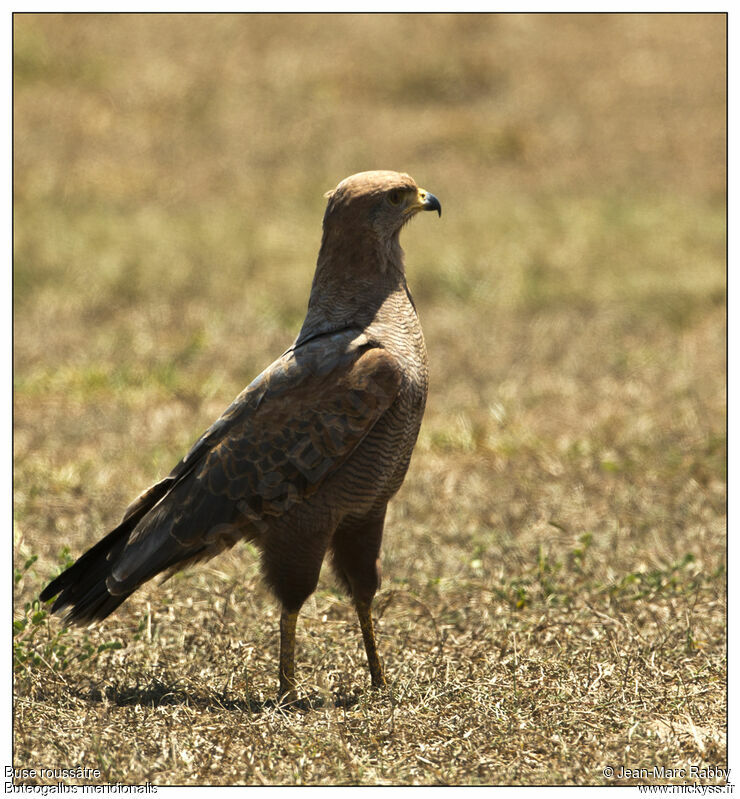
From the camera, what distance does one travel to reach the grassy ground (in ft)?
12.0

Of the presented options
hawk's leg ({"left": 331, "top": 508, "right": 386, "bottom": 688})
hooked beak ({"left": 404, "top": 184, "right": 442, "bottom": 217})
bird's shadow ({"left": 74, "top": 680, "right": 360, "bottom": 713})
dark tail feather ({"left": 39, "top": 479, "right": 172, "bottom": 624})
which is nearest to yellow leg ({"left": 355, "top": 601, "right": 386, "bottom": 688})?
hawk's leg ({"left": 331, "top": 508, "right": 386, "bottom": 688})

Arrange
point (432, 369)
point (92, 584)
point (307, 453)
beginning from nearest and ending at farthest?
point (307, 453) → point (92, 584) → point (432, 369)

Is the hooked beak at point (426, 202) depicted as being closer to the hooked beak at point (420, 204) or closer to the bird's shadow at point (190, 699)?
the hooked beak at point (420, 204)

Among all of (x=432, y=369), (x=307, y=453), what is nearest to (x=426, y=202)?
(x=307, y=453)

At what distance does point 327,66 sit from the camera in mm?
18641

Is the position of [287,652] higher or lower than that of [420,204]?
lower

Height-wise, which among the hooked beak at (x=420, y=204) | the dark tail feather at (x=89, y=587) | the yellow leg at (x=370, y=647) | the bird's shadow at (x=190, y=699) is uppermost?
the hooked beak at (x=420, y=204)

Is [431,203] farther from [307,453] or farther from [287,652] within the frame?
[287,652]

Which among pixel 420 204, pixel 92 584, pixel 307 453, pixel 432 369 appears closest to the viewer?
pixel 307 453

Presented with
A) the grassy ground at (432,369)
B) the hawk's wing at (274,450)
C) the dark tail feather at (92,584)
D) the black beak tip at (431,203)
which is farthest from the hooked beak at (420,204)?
the grassy ground at (432,369)

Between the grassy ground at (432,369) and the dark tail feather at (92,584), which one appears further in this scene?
the dark tail feather at (92,584)

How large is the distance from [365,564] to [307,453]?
59cm

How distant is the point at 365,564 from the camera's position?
4074mm

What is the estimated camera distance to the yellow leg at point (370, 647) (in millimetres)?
4051
